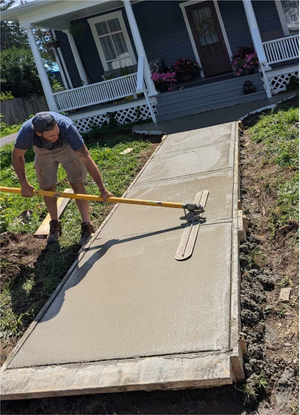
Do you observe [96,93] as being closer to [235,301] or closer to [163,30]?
[163,30]

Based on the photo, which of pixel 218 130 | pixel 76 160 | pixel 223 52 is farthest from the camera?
pixel 223 52

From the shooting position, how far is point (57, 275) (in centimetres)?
500

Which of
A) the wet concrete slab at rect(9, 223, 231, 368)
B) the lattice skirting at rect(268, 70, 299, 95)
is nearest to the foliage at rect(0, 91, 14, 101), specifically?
the lattice skirting at rect(268, 70, 299, 95)

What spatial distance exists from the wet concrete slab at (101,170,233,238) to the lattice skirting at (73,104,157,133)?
6.40 metres

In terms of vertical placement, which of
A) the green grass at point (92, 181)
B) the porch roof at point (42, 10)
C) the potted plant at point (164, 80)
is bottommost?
the green grass at point (92, 181)

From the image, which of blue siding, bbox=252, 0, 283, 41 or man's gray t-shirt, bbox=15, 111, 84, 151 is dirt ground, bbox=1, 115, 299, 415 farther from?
blue siding, bbox=252, 0, 283, 41

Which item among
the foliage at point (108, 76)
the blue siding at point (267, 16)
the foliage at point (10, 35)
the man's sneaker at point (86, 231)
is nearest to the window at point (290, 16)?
the blue siding at point (267, 16)

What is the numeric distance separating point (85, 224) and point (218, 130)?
481cm

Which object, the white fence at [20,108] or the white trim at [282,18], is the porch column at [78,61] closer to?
the white trim at [282,18]

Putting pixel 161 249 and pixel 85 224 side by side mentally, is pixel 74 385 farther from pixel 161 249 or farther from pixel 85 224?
pixel 85 224

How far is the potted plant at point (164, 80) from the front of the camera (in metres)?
13.8

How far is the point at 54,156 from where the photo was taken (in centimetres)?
546

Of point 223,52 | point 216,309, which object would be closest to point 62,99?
point 223,52

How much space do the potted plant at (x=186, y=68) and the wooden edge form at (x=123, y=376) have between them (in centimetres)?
1284
